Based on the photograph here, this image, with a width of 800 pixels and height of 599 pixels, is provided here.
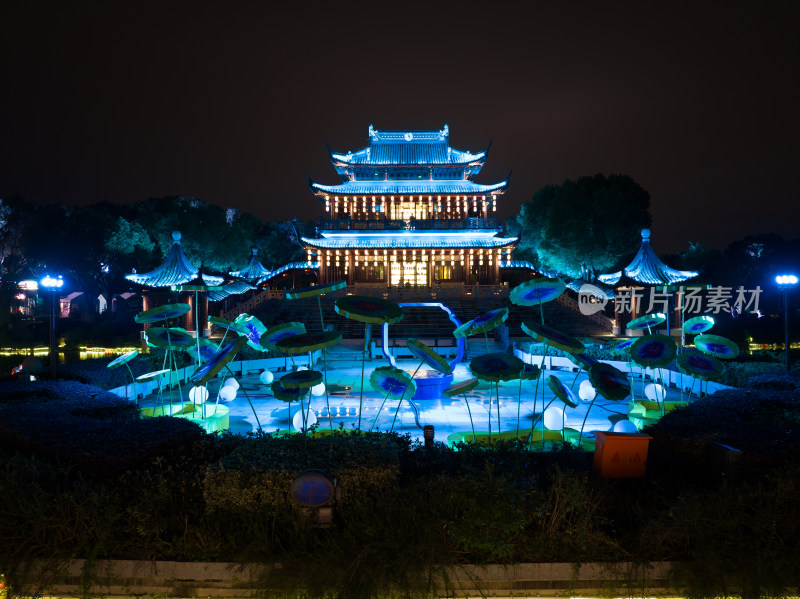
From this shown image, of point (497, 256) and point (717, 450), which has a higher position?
point (497, 256)

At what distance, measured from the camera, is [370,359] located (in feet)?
66.3

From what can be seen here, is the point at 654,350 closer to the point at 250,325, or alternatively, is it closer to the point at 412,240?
the point at 250,325

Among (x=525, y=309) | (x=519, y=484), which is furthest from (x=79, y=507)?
(x=525, y=309)

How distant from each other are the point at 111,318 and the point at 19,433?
112 feet

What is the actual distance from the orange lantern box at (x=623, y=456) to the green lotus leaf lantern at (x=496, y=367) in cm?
130

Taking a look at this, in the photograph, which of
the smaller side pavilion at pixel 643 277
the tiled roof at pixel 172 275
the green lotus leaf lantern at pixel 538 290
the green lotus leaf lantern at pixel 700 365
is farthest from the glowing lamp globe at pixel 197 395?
the smaller side pavilion at pixel 643 277

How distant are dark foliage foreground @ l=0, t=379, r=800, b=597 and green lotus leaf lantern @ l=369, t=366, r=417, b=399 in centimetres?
192

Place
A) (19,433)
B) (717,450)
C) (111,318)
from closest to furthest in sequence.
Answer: (717,450) → (19,433) → (111,318)

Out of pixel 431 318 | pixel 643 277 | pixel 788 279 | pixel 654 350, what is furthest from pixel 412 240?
pixel 654 350

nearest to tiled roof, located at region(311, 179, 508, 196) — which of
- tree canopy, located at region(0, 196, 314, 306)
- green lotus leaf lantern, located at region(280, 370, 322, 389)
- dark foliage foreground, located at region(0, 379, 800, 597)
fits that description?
tree canopy, located at region(0, 196, 314, 306)

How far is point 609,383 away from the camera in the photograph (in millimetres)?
6527

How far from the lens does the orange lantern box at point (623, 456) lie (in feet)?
18.2

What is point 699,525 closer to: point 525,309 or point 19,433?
point 19,433

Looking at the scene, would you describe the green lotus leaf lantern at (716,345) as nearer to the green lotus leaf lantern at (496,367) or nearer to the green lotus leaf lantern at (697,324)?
the green lotus leaf lantern at (697,324)
